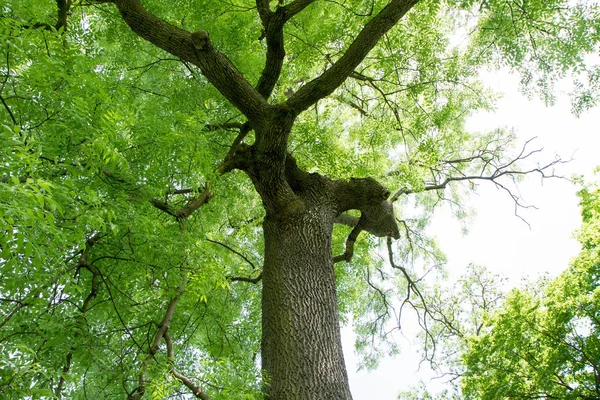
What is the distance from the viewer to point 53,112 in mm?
3186

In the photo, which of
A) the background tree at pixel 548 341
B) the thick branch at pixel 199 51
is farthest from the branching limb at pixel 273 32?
the background tree at pixel 548 341

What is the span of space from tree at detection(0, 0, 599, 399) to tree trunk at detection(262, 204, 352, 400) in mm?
15

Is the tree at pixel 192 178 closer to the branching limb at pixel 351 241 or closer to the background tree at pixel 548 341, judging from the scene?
the branching limb at pixel 351 241

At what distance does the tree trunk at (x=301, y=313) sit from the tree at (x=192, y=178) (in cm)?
1

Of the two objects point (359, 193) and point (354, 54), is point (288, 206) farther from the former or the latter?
point (354, 54)

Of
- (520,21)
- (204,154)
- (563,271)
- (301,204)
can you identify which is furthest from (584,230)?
(204,154)

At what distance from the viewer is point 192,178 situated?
4461 millimetres

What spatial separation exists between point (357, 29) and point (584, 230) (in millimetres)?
6478

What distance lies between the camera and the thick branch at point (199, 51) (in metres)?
4.39

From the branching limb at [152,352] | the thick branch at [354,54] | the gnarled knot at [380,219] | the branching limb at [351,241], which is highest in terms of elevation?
the thick branch at [354,54]

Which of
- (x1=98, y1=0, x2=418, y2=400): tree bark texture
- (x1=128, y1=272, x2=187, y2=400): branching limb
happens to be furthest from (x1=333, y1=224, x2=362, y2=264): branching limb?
(x1=128, y1=272, x2=187, y2=400): branching limb

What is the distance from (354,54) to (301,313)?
2.44 m

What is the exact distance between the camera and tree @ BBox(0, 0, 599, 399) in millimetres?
2969

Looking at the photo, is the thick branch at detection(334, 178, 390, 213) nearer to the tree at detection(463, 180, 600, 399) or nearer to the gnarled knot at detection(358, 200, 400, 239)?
the gnarled knot at detection(358, 200, 400, 239)
